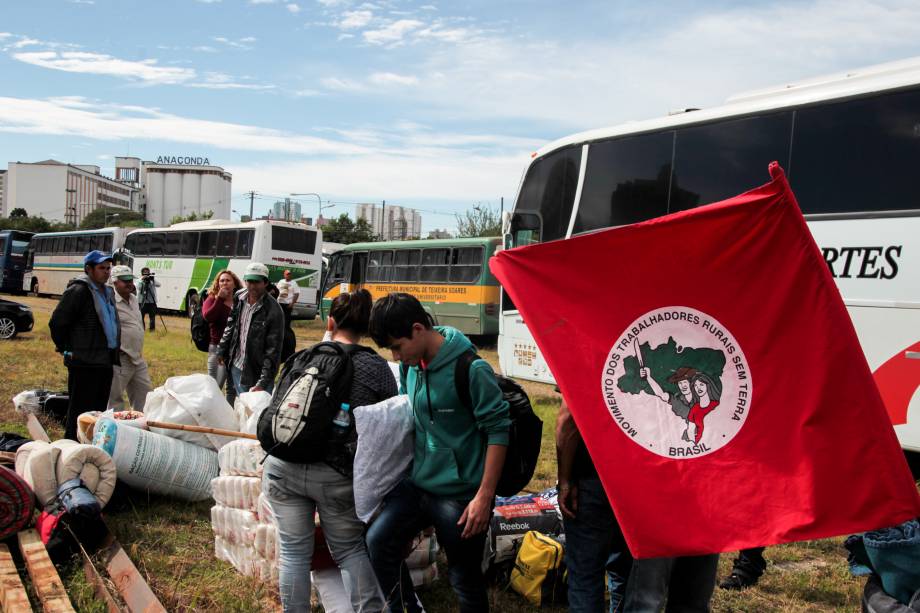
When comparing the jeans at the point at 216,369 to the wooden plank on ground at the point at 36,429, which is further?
the jeans at the point at 216,369

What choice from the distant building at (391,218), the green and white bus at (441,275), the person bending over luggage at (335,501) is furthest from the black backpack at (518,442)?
the distant building at (391,218)

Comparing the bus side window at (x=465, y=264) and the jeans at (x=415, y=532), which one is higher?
the bus side window at (x=465, y=264)

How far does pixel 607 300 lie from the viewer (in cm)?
276

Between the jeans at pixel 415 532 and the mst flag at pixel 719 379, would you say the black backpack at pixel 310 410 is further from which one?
the mst flag at pixel 719 379

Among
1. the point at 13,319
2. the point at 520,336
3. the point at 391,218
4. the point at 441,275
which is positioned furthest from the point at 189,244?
the point at 391,218

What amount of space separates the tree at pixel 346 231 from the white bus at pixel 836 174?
50.7m

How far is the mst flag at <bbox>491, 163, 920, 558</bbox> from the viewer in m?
2.49

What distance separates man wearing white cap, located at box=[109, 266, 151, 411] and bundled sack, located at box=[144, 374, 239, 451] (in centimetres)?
128

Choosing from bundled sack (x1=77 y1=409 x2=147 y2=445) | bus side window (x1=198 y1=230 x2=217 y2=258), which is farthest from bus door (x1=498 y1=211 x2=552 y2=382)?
bus side window (x1=198 y1=230 x2=217 y2=258)

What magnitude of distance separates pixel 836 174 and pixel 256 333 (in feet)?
17.2

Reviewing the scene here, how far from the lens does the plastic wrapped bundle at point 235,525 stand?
427 cm

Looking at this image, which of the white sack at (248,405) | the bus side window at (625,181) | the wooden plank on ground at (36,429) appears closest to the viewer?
the white sack at (248,405)

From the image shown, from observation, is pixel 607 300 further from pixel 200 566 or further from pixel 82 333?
pixel 82 333

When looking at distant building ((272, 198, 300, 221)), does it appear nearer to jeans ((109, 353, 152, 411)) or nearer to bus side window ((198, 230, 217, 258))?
bus side window ((198, 230, 217, 258))
